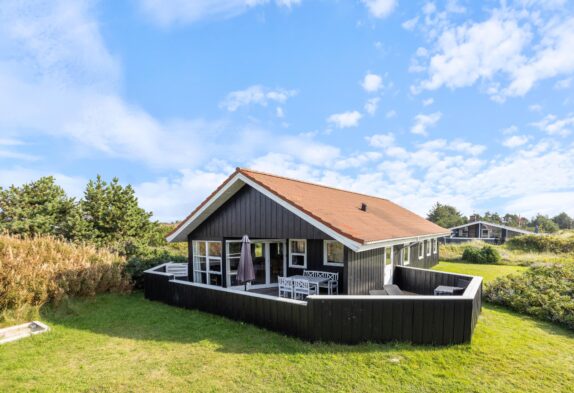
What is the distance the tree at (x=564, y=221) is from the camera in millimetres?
84062

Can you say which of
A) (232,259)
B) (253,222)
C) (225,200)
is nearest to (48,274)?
(232,259)

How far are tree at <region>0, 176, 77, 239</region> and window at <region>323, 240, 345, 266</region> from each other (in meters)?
18.7

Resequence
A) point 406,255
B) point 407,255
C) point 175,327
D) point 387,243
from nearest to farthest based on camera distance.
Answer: point 175,327 → point 387,243 → point 406,255 → point 407,255

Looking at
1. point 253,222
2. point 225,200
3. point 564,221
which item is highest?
point 225,200

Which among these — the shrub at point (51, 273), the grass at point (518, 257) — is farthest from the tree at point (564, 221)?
the shrub at point (51, 273)

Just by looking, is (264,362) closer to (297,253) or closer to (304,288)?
(304,288)

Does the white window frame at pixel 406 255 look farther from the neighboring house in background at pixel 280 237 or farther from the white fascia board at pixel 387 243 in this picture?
the white fascia board at pixel 387 243

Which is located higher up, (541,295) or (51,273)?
(51,273)

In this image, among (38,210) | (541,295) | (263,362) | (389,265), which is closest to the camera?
(263,362)

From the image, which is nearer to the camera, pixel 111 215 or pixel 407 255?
pixel 407 255

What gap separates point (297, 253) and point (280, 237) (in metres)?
1.77

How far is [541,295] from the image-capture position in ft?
33.2

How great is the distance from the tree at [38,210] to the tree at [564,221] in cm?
11445

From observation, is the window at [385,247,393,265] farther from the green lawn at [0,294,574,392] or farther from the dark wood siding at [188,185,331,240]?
the dark wood siding at [188,185,331,240]
